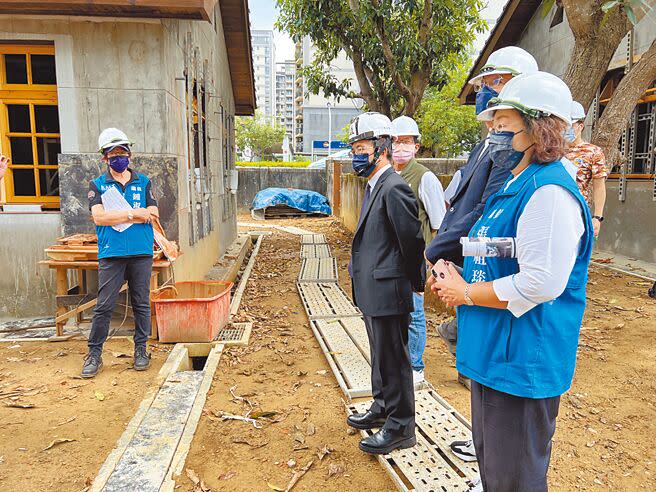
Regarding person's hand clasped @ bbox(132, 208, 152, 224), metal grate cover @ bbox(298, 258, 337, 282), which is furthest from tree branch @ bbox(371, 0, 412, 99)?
person's hand clasped @ bbox(132, 208, 152, 224)

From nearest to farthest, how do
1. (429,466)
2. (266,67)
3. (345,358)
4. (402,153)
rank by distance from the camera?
(429,466) → (402,153) → (345,358) → (266,67)

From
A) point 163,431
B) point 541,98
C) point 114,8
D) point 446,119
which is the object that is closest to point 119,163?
point 114,8

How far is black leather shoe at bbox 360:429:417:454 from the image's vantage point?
320cm

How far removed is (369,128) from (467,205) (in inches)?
38.0

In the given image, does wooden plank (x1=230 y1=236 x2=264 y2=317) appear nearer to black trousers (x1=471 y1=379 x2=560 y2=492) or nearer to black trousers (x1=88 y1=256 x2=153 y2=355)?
black trousers (x1=88 y1=256 x2=153 y2=355)

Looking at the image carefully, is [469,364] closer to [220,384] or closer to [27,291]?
[220,384]

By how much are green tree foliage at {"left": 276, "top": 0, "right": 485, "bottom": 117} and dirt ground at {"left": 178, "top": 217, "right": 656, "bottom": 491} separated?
20.0 feet

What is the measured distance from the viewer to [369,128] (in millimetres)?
3256

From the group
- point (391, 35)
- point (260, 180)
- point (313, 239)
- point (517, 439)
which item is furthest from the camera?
point (260, 180)

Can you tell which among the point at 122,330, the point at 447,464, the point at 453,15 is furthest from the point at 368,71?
the point at 447,464

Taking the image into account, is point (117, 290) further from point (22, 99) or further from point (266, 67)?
point (266, 67)

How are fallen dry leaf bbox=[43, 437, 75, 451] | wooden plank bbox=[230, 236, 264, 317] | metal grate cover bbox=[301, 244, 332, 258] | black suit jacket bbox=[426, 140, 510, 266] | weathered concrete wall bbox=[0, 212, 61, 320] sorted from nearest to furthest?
black suit jacket bbox=[426, 140, 510, 266]
fallen dry leaf bbox=[43, 437, 75, 451]
weathered concrete wall bbox=[0, 212, 61, 320]
wooden plank bbox=[230, 236, 264, 317]
metal grate cover bbox=[301, 244, 332, 258]

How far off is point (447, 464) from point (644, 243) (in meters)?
8.25

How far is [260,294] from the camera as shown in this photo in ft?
26.6
